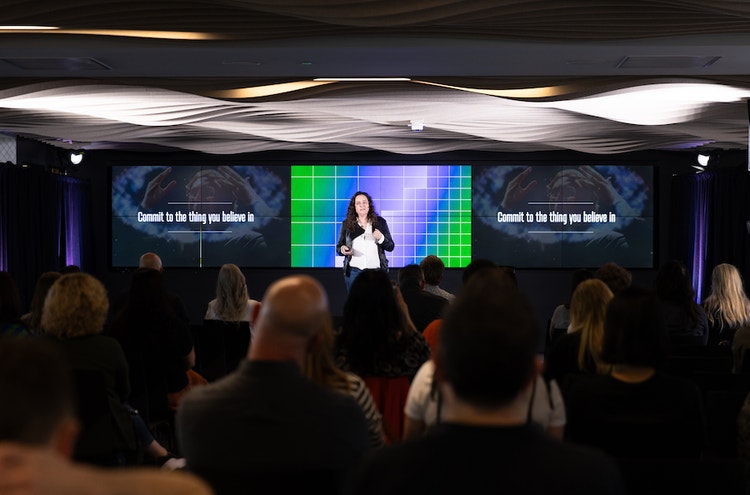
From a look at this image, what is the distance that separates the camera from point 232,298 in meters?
6.96

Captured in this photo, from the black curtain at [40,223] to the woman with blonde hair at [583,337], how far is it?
29.5 ft

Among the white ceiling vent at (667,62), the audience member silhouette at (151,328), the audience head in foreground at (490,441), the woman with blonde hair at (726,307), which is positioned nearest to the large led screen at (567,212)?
the white ceiling vent at (667,62)

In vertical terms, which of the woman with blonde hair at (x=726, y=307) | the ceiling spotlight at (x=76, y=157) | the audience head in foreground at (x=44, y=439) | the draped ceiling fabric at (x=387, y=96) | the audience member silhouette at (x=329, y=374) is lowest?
the woman with blonde hair at (x=726, y=307)

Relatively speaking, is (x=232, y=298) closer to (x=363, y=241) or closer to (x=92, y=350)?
(x=92, y=350)

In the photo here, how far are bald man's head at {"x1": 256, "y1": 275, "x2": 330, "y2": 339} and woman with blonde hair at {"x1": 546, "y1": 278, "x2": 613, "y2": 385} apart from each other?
6.82 ft

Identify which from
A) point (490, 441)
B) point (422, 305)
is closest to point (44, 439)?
point (490, 441)

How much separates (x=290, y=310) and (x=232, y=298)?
486cm

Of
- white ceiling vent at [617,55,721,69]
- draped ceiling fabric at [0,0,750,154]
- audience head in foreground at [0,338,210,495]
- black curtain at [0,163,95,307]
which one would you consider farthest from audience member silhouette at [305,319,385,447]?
black curtain at [0,163,95,307]

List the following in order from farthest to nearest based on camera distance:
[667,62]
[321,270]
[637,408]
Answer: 1. [321,270]
2. [667,62]
3. [637,408]

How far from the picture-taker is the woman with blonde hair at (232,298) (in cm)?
693

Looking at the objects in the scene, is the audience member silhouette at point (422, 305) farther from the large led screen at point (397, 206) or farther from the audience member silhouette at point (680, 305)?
the large led screen at point (397, 206)

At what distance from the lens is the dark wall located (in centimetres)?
1380

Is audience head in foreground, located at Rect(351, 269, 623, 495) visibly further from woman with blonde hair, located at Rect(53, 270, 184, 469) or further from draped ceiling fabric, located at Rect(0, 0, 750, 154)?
draped ceiling fabric, located at Rect(0, 0, 750, 154)

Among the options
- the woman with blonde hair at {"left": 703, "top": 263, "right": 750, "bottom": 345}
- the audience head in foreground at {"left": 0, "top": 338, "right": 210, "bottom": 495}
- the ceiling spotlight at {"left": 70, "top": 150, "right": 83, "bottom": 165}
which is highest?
the ceiling spotlight at {"left": 70, "top": 150, "right": 83, "bottom": 165}
